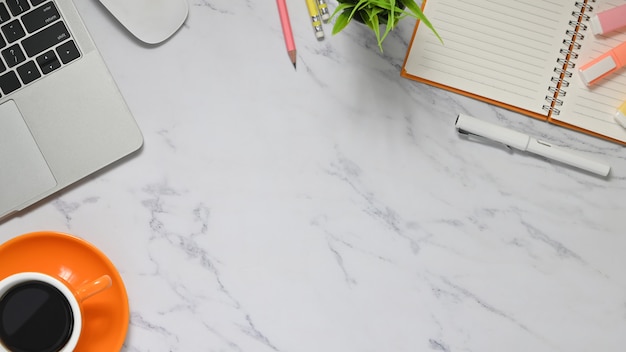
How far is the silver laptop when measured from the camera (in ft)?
2.42

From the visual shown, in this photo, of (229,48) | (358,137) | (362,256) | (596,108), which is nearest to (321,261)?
(362,256)

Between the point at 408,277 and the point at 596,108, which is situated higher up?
the point at 596,108

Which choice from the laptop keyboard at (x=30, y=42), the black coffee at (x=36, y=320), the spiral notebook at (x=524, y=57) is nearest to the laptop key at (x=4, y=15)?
the laptop keyboard at (x=30, y=42)

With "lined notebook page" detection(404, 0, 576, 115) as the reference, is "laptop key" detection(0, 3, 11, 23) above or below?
above

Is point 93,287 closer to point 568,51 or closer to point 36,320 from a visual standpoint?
point 36,320

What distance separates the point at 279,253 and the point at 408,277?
153 mm

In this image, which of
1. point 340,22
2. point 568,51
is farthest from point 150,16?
point 568,51

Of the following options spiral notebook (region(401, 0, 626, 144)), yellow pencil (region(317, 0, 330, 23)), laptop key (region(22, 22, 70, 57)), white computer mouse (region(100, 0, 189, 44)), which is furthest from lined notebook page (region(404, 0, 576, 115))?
laptop key (region(22, 22, 70, 57))

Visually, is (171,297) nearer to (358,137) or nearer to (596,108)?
(358,137)

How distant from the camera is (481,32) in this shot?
80 cm

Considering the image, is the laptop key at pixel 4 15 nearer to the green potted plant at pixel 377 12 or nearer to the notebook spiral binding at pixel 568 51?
the green potted plant at pixel 377 12

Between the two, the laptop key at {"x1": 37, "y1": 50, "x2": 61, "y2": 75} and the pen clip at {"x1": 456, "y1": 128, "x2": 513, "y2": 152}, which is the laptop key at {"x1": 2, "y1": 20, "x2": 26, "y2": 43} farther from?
the pen clip at {"x1": 456, "y1": 128, "x2": 513, "y2": 152}

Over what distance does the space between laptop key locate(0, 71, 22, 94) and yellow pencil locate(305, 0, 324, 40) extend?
33cm

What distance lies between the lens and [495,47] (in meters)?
0.80
